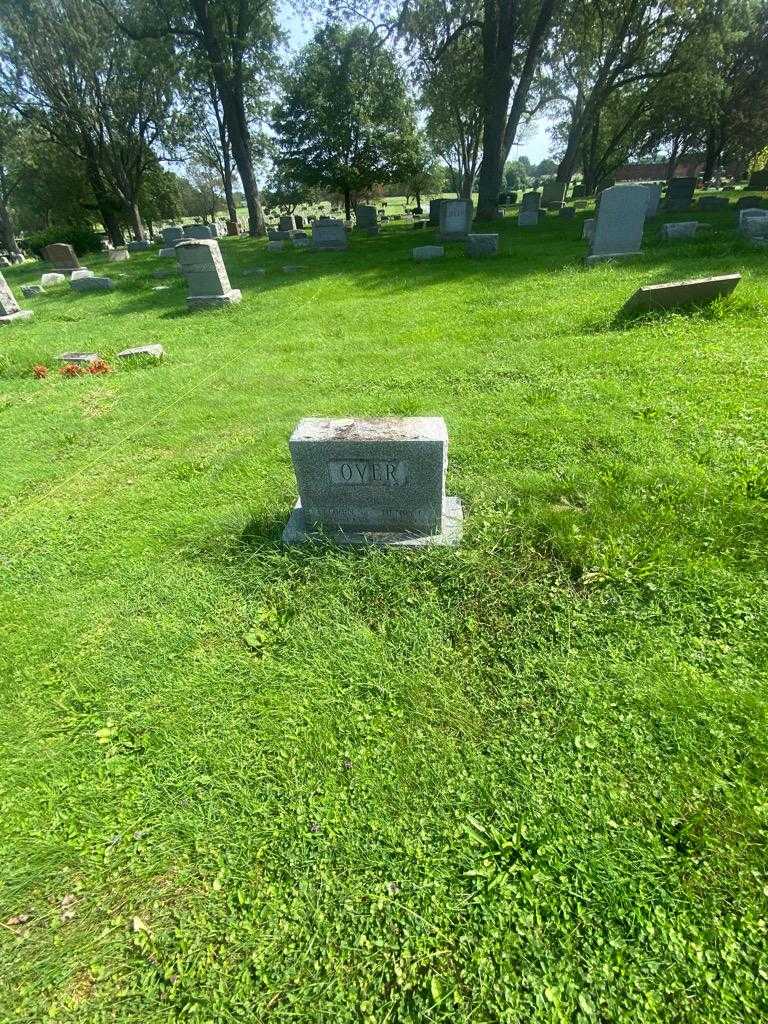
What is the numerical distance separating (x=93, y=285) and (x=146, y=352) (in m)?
9.57

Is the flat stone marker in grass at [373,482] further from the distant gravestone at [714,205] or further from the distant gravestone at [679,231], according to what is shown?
the distant gravestone at [714,205]

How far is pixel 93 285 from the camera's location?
47.7ft

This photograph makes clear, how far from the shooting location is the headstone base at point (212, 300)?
34.5 feet

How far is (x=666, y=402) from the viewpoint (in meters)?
4.09

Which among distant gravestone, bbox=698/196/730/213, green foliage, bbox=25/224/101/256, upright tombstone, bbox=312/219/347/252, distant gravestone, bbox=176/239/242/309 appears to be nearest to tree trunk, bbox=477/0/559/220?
upright tombstone, bbox=312/219/347/252

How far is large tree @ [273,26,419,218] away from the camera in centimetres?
2533

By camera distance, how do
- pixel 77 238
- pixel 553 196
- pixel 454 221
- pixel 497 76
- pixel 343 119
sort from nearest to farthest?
pixel 454 221 → pixel 497 76 → pixel 343 119 → pixel 77 238 → pixel 553 196

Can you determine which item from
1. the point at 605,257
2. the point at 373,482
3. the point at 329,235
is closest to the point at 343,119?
the point at 329,235

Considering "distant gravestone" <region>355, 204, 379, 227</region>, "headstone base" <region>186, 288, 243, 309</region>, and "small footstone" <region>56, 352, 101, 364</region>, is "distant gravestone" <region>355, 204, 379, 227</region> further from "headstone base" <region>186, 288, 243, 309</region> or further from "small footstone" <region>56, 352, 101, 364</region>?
"small footstone" <region>56, 352, 101, 364</region>

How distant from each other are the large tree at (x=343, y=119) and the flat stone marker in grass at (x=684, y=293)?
2656 centimetres

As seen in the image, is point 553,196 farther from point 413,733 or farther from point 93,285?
point 413,733

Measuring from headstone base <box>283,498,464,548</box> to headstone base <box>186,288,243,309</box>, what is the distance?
9.08 meters

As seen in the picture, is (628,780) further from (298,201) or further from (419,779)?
(298,201)

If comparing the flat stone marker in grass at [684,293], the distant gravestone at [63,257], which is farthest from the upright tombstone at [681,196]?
the distant gravestone at [63,257]
